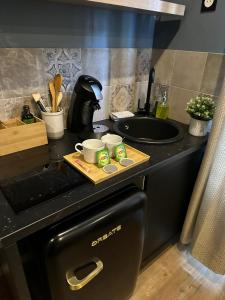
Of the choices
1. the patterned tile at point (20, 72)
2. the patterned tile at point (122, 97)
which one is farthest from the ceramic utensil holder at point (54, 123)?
the patterned tile at point (122, 97)

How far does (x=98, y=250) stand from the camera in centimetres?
77

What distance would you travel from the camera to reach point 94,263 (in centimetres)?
78

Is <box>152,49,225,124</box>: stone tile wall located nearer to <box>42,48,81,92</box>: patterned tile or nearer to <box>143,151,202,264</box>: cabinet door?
<box>143,151,202,264</box>: cabinet door

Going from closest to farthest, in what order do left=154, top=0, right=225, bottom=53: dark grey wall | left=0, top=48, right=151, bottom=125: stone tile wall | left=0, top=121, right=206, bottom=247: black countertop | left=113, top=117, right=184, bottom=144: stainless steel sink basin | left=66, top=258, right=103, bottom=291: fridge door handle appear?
left=0, top=121, right=206, bottom=247: black countertop < left=66, top=258, right=103, bottom=291: fridge door handle < left=0, top=48, right=151, bottom=125: stone tile wall < left=154, top=0, right=225, bottom=53: dark grey wall < left=113, top=117, right=184, bottom=144: stainless steel sink basin

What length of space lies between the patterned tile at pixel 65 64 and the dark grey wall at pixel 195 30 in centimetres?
61

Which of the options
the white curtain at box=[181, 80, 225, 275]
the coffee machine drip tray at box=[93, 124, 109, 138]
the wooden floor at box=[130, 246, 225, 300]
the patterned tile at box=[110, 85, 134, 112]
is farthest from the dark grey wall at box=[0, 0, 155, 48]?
the wooden floor at box=[130, 246, 225, 300]

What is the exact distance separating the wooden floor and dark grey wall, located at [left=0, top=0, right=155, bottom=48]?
141 centimetres

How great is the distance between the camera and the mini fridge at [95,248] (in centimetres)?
67

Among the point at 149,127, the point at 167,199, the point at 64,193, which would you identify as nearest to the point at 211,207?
the point at 167,199

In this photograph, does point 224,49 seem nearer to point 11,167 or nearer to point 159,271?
point 11,167

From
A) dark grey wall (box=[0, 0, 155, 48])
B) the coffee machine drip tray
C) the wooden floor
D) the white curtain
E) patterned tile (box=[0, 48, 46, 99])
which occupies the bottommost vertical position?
the wooden floor

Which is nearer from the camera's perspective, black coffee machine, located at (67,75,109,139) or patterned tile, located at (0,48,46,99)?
patterned tile, located at (0,48,46,99)

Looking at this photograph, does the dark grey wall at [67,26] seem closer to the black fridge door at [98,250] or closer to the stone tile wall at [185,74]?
the stone tile wall at [185,74]

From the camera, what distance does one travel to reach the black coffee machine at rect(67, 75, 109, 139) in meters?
1.05
